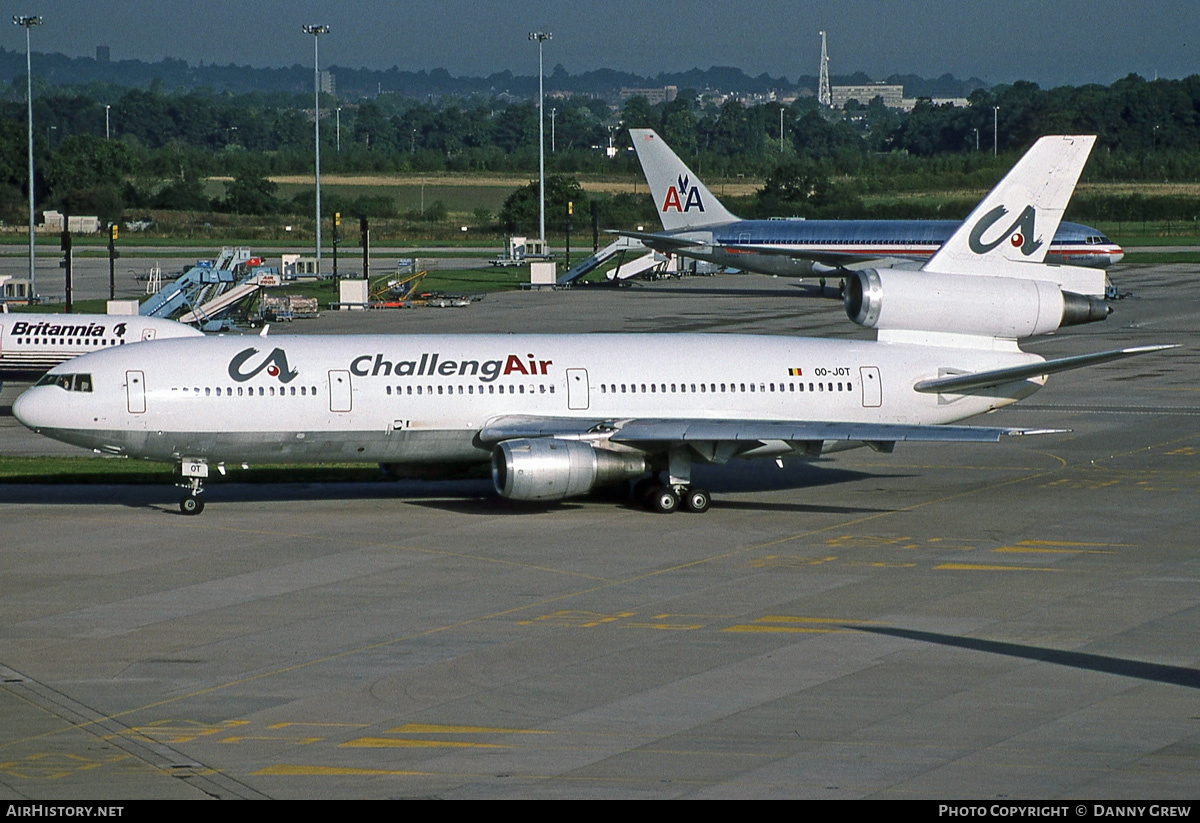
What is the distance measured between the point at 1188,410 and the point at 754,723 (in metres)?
39.1

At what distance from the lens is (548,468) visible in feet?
119

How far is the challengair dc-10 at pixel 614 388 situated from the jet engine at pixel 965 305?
0.04 m

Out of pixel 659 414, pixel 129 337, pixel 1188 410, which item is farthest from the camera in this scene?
pixel 129 337

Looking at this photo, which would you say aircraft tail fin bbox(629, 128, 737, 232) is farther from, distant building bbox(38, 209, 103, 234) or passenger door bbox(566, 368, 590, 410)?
distant building bbox(38, 209, 103, 234)

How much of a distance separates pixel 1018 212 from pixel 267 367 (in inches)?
791

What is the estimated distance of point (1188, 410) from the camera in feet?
184

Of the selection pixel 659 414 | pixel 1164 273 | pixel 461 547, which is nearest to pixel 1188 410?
pixel 659 414

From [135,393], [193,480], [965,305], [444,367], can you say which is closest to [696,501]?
[444,367]

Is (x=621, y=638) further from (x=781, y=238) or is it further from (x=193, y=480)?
(x=781, y=238)

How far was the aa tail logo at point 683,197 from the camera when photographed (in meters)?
102

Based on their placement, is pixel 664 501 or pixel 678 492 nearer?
pixel 664 501

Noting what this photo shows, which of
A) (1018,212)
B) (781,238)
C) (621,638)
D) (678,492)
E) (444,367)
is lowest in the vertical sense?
(621,638)

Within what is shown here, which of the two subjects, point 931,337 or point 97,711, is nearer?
point 97,711
